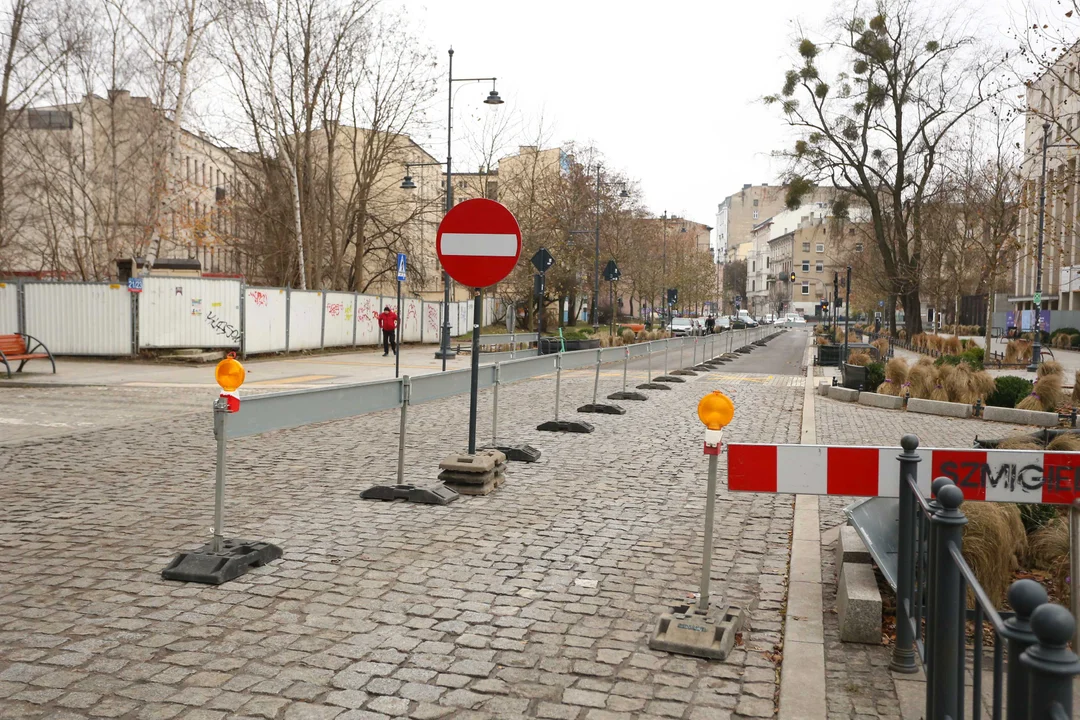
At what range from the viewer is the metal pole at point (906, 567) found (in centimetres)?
417

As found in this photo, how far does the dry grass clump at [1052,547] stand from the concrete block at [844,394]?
12903 millimetres

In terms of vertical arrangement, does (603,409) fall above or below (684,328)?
below

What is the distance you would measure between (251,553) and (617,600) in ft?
7.54

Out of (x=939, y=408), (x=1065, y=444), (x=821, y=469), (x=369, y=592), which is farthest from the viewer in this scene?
(x=939, y=408)

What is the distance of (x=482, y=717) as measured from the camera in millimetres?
3789

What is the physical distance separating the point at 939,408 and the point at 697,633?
13311mm

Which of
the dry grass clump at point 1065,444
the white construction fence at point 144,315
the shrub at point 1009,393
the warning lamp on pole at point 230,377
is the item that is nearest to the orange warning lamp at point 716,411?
the warning lamp on pole at point 230,377

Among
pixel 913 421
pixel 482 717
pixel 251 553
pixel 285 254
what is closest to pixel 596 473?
pixel 251 553

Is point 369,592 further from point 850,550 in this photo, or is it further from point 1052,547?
point 1052,547

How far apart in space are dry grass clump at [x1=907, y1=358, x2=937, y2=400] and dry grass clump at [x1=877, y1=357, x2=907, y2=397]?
8.7 inches

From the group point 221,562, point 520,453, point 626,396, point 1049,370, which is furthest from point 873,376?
point 221,562

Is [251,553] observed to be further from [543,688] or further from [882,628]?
[882,628]

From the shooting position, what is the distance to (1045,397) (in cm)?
1550

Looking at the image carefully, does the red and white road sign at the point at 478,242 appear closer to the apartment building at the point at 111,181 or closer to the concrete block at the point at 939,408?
the concrete block at the point at 939,408
